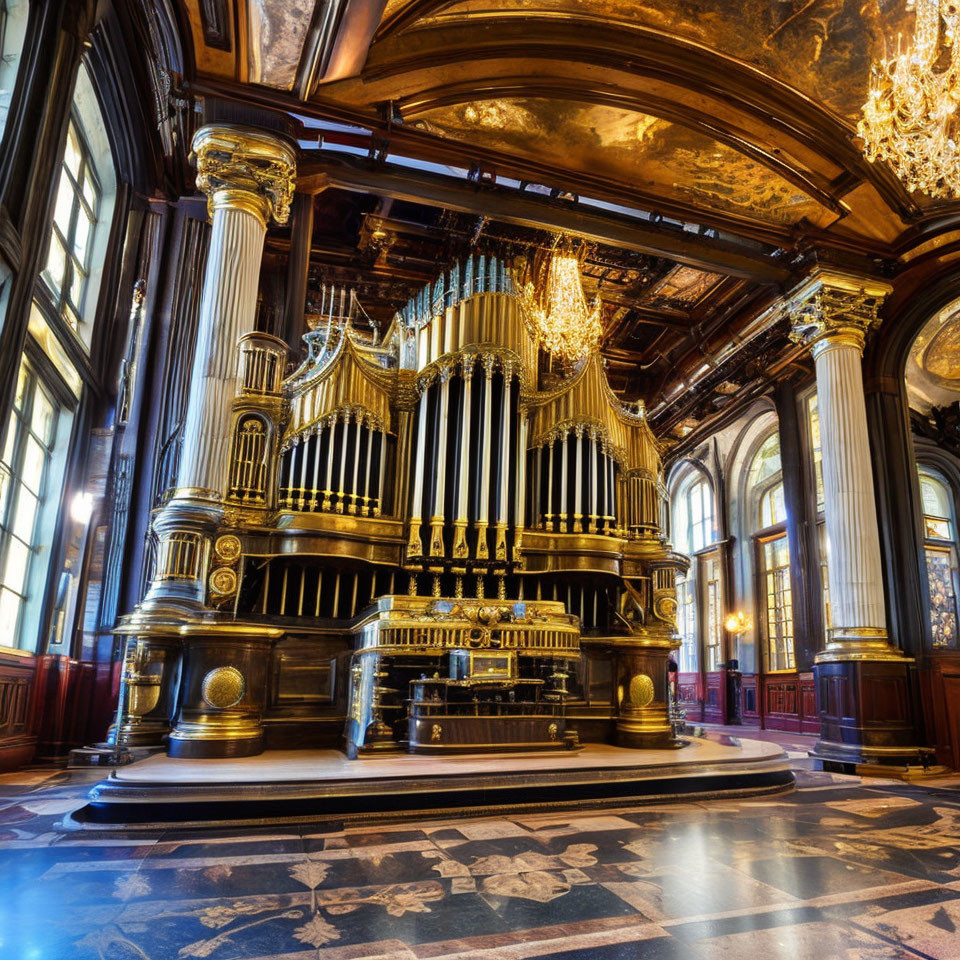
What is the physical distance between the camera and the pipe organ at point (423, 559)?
5.08 metres

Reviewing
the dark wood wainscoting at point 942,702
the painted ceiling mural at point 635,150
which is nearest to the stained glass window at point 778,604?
the dark wood wainscoting at point 942,702

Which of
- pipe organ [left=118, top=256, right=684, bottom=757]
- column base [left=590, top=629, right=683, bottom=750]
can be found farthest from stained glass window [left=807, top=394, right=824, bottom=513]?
column base [left=590, top=629, right=683, bottom=750]

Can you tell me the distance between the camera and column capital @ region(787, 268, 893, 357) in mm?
8875

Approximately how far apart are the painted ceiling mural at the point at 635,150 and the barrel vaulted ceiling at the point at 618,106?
20 millimetres

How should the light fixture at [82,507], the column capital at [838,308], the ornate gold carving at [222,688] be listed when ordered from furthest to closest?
the column capital at [838,308], the light fixture at [82,507], the ornate gold carving at [222,688]

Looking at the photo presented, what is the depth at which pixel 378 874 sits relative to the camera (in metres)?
2.85

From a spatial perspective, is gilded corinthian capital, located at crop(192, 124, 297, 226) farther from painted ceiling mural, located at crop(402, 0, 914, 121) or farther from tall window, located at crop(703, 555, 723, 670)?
tall window, located at crop(703, 555, 723, 670)

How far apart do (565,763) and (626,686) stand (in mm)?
1699

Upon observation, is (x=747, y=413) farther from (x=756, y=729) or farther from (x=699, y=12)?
(x=699, y=12)

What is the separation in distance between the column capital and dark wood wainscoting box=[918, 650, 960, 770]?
3737 mm

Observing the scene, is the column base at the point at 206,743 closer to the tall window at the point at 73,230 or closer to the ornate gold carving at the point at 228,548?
the ornate gold carving at the point at 228,548

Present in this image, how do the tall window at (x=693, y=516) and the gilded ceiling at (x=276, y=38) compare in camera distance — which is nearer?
the gilded ceiling at (x=276, y=38)

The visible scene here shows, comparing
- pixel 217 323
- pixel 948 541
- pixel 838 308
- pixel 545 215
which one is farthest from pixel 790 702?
pixel 217 323

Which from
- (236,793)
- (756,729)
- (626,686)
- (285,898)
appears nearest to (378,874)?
(285,898)
